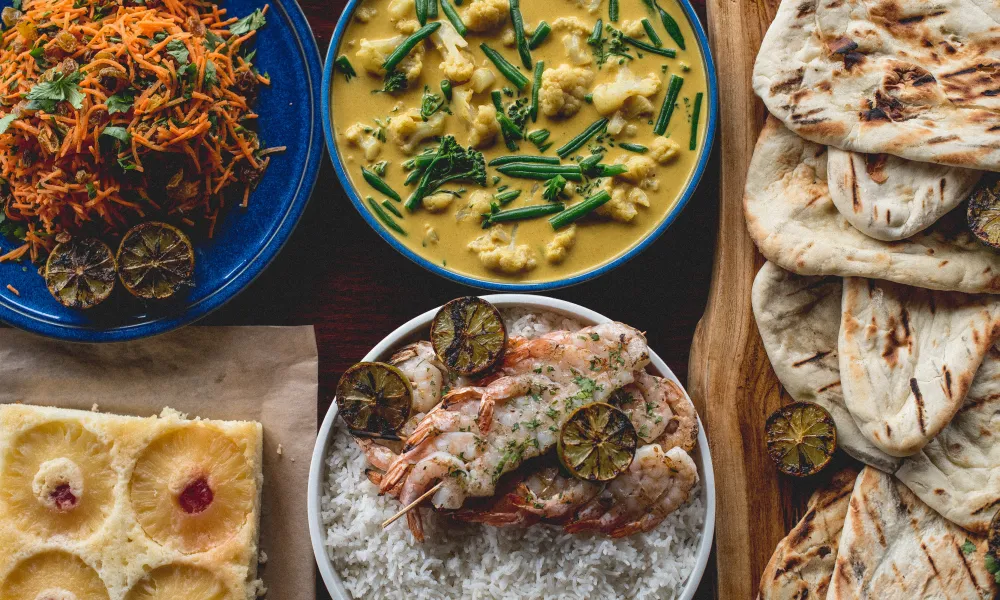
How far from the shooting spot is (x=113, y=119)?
346 cm

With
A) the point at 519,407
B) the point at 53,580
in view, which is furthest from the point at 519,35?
the point at 53,580

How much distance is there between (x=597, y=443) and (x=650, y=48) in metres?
1.85

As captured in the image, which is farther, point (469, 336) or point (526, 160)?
point (526, 160)

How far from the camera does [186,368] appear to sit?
154 inches

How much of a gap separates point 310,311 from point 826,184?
96.0 inches

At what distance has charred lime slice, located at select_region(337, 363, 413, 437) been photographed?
3332mm

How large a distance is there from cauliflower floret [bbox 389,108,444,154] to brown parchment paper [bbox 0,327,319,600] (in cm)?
100

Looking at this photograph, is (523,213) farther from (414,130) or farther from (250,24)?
(250,24)

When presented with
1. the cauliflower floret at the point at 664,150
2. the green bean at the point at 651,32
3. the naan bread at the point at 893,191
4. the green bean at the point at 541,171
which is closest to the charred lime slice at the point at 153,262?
the green bean at the point at 541,171

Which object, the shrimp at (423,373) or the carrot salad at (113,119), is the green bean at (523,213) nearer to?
the shrimp at (423,373)

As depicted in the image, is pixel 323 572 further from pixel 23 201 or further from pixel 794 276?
pixel 794 276

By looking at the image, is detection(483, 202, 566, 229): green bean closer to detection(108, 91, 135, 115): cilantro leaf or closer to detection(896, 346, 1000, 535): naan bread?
detection(108, 91, 135, 115): cilantro leaf

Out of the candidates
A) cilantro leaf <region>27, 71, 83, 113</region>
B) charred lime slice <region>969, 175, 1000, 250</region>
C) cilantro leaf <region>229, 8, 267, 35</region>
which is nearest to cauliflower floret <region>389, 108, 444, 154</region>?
cilantro leaf <region>229, 8, 267, 35</region>

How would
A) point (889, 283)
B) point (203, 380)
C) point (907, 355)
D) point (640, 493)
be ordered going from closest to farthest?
point (640, 493), point (907, 355), point (889, 283), point (203, 380)
